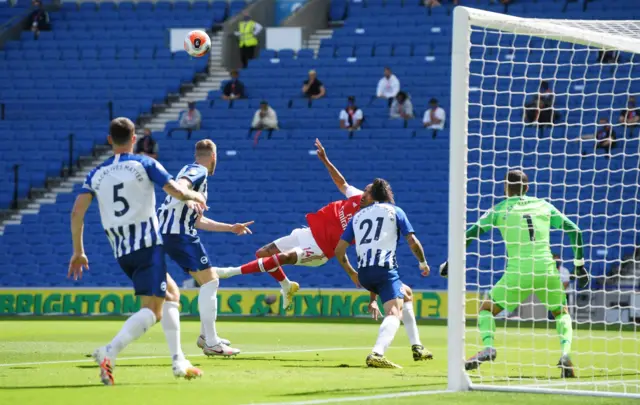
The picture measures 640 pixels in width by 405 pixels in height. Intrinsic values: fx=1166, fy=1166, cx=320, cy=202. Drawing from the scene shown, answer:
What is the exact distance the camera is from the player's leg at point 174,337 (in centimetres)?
925

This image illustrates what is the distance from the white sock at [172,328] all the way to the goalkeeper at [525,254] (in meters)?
2.71

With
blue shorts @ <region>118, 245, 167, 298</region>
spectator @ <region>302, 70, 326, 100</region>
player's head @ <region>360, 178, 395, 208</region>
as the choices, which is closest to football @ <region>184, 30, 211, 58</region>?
player's head @ <region>360, 178, 395, 208</region>

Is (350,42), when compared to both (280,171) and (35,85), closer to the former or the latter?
(280,171)

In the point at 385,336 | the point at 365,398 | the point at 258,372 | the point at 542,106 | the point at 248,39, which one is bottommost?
the point at 258,372

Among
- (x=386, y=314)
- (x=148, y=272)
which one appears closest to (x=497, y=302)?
(x=386, y=314)

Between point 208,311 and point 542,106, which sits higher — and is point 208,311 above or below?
below

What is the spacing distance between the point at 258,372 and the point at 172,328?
1420mm

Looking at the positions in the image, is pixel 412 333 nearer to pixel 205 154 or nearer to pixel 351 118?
pixel 205 154

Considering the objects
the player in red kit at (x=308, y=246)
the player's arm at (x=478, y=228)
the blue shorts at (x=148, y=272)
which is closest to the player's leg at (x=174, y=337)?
the blue shorts at (x=148, y=272)

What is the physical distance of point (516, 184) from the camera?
1095cm

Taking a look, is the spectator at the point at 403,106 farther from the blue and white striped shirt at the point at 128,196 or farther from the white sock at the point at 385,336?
the blue and white striped shirt at the point at 128,196

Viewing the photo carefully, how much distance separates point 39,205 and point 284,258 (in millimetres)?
14633

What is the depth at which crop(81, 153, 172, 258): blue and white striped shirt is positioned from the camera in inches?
361

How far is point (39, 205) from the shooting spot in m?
28.3
